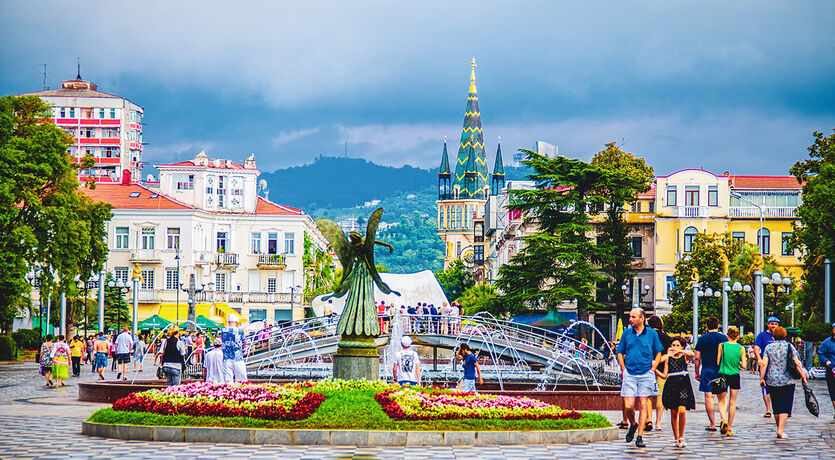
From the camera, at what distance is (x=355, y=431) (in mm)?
15211

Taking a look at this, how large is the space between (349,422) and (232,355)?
4746mm

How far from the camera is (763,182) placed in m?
80.1

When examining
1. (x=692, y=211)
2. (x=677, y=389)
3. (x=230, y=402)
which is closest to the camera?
(x=677, y=389)

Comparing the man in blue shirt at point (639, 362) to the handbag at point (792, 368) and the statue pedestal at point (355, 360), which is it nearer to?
the handbag at point (792, 368)

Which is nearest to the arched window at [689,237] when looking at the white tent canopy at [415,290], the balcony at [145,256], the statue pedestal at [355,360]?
the white tent canopy at [415,290]

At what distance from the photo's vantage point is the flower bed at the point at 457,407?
A: 52.7 ft

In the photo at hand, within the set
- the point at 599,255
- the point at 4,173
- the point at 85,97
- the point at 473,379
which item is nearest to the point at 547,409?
the point at 473,379

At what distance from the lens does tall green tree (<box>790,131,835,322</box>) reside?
46000 mm

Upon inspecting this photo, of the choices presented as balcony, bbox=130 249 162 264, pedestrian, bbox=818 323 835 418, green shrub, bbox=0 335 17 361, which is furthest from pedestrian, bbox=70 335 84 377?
balcony, bbox=130 249 162 264

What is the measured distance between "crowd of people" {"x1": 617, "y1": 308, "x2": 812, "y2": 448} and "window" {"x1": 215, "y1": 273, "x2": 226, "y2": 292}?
6492 centimetres

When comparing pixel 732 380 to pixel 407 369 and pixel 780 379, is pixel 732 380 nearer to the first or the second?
pixel 780 379

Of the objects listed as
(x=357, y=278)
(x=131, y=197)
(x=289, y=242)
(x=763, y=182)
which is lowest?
(x=357, y=278)

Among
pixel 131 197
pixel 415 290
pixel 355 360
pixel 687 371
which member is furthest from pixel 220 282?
pixel 687 371

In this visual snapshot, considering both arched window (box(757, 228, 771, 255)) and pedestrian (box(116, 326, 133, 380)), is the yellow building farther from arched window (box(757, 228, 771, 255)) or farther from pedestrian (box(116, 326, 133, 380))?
pedestrian (box(116, 326, 133, 380))
